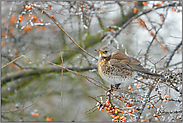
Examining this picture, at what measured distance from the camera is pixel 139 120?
2.31 m

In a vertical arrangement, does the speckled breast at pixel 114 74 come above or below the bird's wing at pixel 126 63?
below

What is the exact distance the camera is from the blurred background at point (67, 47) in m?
3.31

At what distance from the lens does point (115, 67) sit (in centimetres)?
278

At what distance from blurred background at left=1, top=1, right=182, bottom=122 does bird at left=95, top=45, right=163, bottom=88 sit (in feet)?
1.08

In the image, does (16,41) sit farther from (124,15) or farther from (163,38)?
(163,38)

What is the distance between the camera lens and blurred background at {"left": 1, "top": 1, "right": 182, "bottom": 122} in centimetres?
331

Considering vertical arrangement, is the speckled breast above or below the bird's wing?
below

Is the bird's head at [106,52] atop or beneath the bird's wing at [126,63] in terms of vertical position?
atop

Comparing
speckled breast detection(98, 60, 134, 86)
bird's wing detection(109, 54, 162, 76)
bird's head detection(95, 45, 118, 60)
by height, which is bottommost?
speckled breast detection(98, 60, 134, 86)

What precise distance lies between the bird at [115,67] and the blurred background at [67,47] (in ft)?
1.08

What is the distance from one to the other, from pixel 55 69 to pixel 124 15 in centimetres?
214

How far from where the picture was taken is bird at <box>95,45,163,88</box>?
2725 millimetres

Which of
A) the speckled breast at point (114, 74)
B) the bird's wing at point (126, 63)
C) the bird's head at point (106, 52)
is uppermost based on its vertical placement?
the bird's head at point (106, 52)

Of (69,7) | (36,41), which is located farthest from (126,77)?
(36,41)
